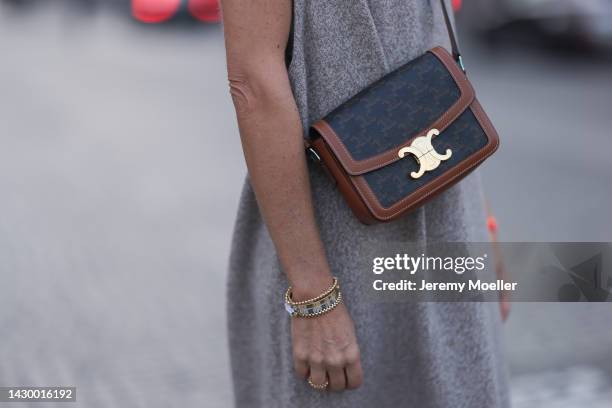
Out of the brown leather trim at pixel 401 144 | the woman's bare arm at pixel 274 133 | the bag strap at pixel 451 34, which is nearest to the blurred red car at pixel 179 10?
the bag strap at pixel 451 34

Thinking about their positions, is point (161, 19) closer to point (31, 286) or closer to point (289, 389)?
point (31, 286)

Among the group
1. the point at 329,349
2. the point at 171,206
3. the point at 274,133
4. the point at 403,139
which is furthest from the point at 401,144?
the point at 171,206

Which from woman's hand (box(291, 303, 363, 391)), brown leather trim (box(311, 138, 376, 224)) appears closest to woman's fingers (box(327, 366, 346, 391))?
woman's hand (box(291, 303, 363, 391))

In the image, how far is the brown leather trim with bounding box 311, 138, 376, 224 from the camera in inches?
58.3

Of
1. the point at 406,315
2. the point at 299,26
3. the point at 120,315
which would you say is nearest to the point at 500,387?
the point at 406,315

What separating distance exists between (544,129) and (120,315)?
4982 millimetres

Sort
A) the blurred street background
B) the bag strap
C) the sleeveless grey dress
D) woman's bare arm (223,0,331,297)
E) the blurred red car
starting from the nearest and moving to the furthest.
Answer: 1. woman's bare arm (223,0,331,297)
2. the sleeveless grey dress
3. the bag strap
4. the blurred street background
5. the blurred red car

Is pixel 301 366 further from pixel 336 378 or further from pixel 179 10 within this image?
pixel 179 10

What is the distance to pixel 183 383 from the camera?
3660 millimetres

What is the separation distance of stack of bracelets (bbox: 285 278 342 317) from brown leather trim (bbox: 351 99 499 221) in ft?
0.46

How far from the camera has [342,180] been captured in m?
1.49

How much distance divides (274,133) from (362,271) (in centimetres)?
30

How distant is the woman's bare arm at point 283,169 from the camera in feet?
4.62

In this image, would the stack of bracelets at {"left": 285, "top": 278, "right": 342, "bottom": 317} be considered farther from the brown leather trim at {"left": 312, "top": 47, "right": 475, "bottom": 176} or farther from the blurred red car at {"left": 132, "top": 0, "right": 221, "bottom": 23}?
the blurred red car at {"left": 132, "top": 0, "right": 221, "bottom": 23}
